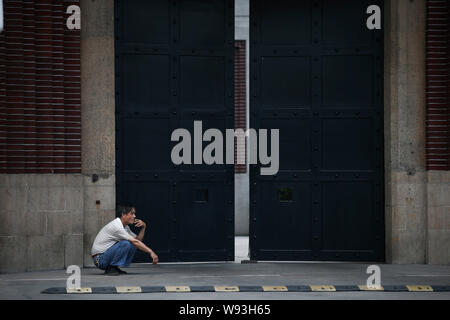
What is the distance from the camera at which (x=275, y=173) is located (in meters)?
15.4

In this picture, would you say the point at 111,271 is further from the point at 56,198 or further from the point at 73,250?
the point at 56,198

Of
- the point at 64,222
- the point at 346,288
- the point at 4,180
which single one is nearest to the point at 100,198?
the point at 64,222

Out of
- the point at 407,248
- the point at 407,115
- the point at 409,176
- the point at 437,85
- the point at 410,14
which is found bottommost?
the point at 407,248

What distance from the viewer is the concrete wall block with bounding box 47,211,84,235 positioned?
47.1 feet

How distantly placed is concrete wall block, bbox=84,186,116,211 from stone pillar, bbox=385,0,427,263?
470 cm

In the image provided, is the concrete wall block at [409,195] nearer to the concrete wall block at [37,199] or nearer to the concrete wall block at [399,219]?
the concrete wall block at [399,219]

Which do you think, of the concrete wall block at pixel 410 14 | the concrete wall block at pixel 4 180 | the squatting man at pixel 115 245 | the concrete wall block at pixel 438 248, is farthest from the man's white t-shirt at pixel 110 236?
the concrete wall block at pixel 410 14

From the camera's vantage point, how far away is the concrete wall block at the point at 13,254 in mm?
13984

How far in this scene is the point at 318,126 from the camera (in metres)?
15.5

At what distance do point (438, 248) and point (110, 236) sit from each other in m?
5.68

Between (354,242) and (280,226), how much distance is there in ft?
4.27

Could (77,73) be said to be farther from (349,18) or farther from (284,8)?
(349,18)

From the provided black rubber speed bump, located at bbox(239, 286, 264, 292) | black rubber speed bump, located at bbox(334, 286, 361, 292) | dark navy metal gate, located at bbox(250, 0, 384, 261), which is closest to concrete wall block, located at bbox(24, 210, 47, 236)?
dark navy metal gate, located at bbox(250, 0, 384, 261)

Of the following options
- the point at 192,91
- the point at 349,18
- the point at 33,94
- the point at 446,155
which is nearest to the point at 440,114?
the point at 446,155
